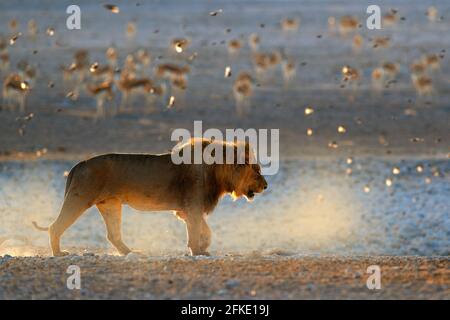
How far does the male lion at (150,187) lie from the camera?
35.7 feet

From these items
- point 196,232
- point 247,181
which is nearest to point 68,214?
point 196,232

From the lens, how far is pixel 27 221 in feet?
50.4

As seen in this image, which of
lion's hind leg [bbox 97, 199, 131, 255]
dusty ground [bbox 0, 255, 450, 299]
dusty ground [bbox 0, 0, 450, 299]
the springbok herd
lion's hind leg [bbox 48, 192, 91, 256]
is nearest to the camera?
dusty ground [bbox 0, 255, 450, 299]

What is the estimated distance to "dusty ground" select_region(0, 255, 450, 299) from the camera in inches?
344

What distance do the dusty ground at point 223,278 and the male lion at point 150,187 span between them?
2.44 feet

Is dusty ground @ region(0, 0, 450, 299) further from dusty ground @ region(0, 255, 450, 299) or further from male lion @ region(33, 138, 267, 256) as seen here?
male lion @ region(33, 138, 267, 256)

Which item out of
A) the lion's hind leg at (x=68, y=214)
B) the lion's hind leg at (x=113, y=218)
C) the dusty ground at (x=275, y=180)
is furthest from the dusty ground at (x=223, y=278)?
the lion's hind leg at (x=113, y=218)

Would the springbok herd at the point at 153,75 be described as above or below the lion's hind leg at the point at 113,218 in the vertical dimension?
above

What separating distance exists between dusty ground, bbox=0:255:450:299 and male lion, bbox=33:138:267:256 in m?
0.74

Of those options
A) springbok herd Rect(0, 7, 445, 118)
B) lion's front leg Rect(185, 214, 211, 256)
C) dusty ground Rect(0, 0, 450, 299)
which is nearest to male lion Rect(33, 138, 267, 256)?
lion's front leg Rect(185, 214, 211, 256)

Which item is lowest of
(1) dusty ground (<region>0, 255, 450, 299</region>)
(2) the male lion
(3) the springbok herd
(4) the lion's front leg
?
(1) dusty ground (<region>0, 255, 450, 299</region>)

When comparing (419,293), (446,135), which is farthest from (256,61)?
(419,293)

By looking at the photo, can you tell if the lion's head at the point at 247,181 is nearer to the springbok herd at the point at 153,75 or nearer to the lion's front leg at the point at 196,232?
the lion's front leg at the point at 196,232

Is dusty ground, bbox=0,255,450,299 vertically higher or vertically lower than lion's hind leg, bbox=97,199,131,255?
lower
